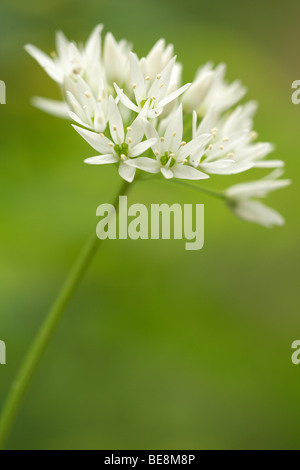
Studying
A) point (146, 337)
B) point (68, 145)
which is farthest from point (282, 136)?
point (146, 337)

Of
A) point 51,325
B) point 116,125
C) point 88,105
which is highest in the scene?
point 88,105

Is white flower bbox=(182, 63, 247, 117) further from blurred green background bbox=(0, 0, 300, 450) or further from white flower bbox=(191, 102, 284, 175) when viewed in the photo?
blurred green background bbox=(0, 0, 300, 450)

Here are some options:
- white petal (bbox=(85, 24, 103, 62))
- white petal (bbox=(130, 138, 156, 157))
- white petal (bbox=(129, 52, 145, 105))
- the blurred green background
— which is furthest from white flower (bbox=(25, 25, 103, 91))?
the blurred green background
